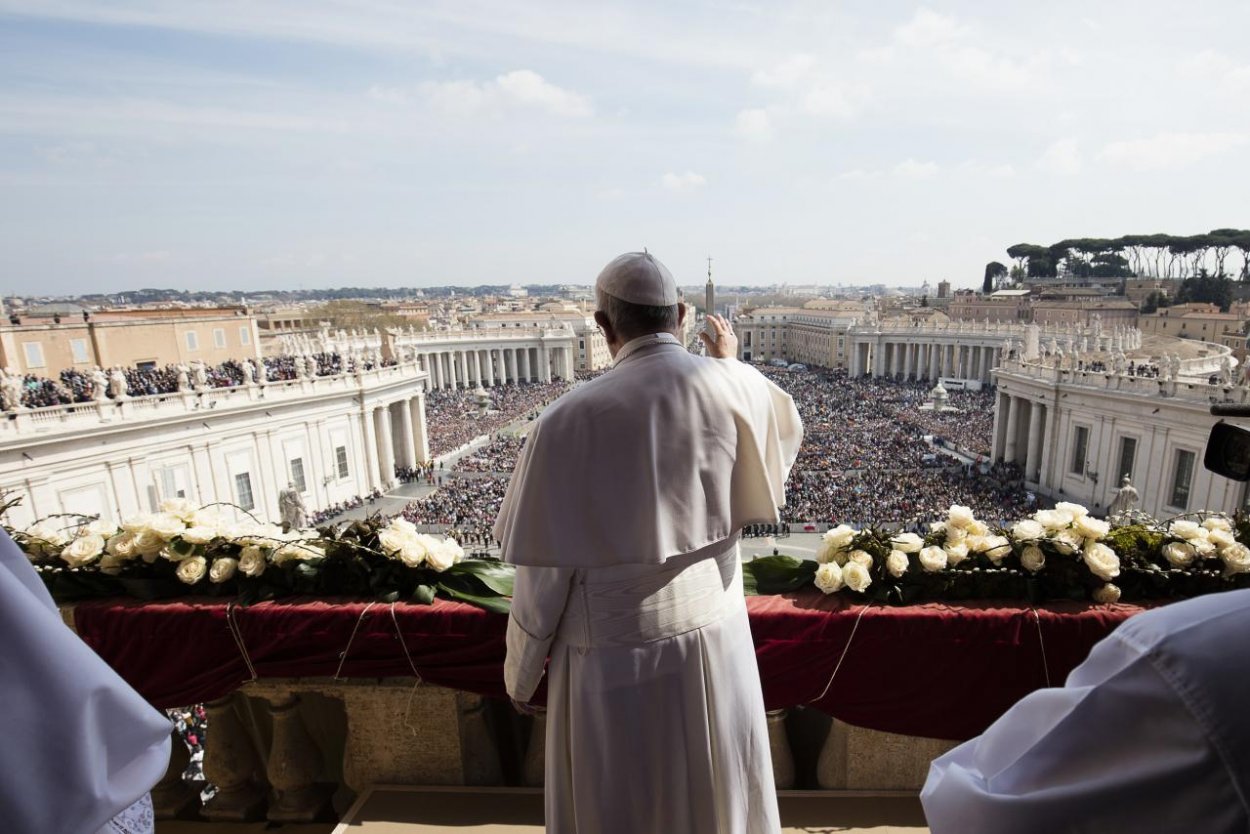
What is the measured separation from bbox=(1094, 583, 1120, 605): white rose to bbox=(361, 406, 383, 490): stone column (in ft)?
95.3

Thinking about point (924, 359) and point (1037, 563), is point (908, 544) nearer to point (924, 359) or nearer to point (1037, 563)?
point (1037, 563)

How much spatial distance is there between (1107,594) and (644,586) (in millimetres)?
2549

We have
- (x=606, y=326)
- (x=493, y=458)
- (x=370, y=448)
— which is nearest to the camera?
(x=606, y=326)

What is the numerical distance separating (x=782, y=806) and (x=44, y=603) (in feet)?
11.1

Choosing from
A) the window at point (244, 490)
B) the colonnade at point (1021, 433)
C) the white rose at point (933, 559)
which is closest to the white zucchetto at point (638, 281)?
the white rose at point (933, 559)

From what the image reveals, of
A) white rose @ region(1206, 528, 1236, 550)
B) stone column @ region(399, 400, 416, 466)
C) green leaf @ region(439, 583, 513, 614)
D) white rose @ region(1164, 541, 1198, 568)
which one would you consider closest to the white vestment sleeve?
green leaf @ region(439, 583, 513, 614)

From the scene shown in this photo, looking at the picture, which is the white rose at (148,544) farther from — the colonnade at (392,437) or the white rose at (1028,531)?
the colonnade at (392,437)

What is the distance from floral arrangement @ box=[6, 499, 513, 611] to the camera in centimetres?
347

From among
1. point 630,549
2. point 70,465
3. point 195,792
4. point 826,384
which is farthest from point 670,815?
point 826,384

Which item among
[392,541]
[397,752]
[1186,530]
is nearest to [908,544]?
[1186,530]

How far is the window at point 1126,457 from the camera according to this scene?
A: 2441 centimetres

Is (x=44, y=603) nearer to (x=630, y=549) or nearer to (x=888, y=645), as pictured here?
(x=630, y=549)

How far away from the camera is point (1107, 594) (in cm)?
333

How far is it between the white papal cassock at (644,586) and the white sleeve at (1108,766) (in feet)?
3.84
